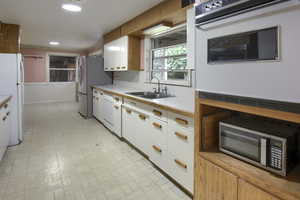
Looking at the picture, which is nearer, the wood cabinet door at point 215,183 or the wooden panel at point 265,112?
the wooden panel at point 265,112

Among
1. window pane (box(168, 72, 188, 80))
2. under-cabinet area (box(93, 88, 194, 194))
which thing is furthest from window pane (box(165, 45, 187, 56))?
under-cabinet area (box(93, 88, 194, 194))

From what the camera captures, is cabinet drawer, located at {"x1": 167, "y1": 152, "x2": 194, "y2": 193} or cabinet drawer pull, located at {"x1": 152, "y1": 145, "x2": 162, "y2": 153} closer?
cabinet drawer, located at {"x1": 167, "y1": 152, "x2": 194, "y2": 193}

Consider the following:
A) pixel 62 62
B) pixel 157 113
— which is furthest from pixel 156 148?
pixel 62 62

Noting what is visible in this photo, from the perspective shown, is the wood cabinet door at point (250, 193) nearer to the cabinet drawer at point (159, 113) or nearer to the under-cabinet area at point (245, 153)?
the under-cabinet area at point (245, 153)

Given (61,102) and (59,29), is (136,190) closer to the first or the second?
(59,29)

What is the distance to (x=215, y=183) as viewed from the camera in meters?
1.33

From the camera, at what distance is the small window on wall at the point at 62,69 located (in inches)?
316

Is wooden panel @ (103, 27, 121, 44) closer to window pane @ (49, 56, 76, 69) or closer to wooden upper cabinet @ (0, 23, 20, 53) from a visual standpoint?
wooden upper cabinet @ (0, 23, 20, 53)

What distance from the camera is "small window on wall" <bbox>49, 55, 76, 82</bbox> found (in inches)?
316

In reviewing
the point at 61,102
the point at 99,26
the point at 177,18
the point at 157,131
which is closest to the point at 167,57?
the point at 177,18

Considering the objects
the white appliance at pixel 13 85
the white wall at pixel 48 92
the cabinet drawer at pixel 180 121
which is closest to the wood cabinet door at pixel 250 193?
the cabinet drawer at pixel 180 121

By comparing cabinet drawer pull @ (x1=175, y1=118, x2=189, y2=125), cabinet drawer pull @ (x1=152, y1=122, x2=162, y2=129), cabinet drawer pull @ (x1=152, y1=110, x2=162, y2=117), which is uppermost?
cabinet drawer pull @ (x1=152, y1=110, x2=162, y2=117)

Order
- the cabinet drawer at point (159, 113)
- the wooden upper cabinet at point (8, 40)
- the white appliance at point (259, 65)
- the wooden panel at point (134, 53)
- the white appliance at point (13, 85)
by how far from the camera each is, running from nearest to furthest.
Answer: the white appliance at point (259, 65), the cabinet drawer at point (159, 113), the white appliance at point (13, 85), the wooden upper cabinet at point (8, 40), the wooden panel at point (134, 53)

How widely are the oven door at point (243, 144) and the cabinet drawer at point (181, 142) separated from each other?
381 mm
